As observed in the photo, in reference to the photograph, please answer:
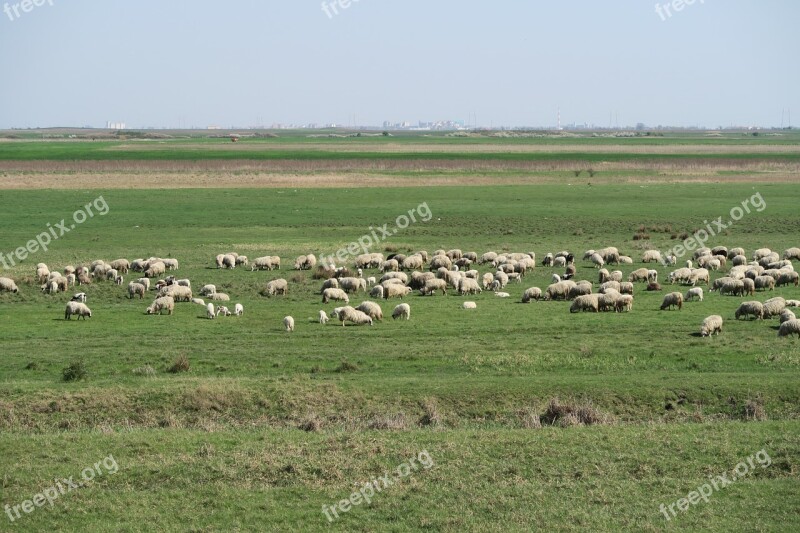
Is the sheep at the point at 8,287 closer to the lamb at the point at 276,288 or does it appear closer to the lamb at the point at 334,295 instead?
the lamb at the point at 276,288

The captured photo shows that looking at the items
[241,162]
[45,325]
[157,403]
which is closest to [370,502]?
[157,403]

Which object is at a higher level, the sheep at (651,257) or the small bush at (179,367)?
the sheep at (651,257)

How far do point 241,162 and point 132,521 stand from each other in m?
88.6

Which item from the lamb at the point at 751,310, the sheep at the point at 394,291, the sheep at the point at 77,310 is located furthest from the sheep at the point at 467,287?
the sheep at the point at 77,310

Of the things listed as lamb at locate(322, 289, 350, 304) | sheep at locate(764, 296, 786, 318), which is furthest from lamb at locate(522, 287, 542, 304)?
sheep at locate(764, 296, 786, 318)

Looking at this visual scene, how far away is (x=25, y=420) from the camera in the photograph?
723 inches

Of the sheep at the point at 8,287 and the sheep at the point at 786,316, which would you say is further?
the sheep at the point at 8,287

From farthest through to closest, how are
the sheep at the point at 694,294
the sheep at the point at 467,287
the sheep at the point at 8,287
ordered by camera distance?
the sheep at the point at 8,287, the sheep at the point at 467,287, the sheep at the point at 694,294

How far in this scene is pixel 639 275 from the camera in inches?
1332

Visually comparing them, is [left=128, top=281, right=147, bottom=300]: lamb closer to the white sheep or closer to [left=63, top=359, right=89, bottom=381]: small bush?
the white sheep

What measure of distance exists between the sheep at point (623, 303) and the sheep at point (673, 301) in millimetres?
1061

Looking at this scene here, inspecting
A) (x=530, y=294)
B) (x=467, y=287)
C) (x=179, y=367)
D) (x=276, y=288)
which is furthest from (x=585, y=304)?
(x=179, y=367)

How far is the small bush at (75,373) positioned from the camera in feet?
67.5

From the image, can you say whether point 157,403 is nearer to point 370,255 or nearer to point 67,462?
point 67,462
